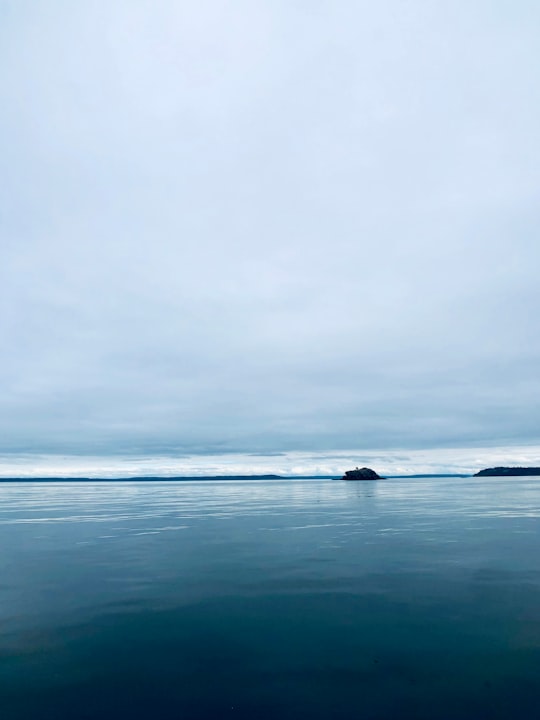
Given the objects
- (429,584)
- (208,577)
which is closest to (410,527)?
(429,584)

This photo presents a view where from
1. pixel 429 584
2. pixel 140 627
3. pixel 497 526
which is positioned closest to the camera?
pixel 140 627

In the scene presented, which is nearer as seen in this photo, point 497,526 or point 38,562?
point 38,562

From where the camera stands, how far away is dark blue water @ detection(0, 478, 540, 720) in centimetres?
1023

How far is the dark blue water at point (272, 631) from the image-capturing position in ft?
33.6

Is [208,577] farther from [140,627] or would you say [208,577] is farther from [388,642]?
[388,642]

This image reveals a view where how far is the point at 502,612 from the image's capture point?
1605 centimetres

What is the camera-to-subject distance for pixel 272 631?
14.5 meters

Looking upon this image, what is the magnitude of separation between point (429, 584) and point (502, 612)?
4.02m

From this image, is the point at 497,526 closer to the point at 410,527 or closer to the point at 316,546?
the point at 410,527

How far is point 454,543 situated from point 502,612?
49.6ft

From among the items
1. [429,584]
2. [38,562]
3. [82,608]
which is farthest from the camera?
[38,562]

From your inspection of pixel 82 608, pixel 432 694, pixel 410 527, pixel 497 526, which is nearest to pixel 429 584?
pixel 432 694

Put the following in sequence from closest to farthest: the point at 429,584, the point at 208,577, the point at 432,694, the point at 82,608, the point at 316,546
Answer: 1. the point at 432,694
2. the point at 82,608
3. the point at 429,584
4. the point at 208,577
5. the point at 316,546

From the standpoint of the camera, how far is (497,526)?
128ft
